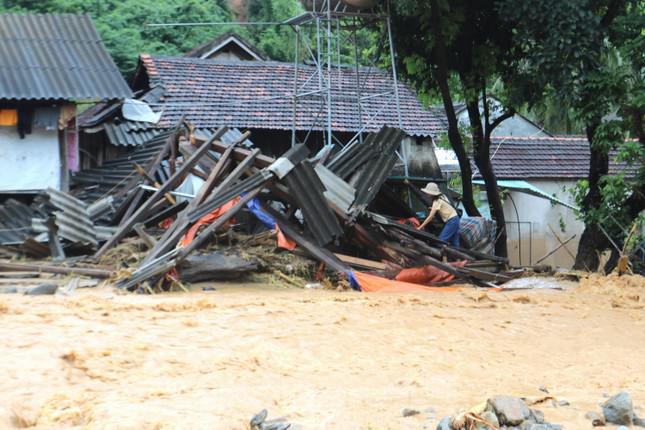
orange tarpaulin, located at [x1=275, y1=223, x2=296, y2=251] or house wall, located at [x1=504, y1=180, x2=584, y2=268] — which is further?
house wall, located at [x1=504, y1=180, x2=584, y2=268]

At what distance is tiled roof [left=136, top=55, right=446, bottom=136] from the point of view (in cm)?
2209

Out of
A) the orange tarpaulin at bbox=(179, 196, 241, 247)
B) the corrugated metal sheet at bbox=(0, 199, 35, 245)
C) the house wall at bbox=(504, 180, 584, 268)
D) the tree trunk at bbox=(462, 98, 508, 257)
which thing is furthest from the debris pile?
the house wall at bbox=(504, 180, 584, 268)

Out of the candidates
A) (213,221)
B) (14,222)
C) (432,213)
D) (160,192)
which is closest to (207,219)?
(213,221)

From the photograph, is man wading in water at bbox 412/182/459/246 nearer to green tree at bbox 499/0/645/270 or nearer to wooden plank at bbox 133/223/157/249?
green tree at bbox 499/0/645/270

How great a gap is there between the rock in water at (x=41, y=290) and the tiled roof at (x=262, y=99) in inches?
441

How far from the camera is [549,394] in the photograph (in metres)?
6.45

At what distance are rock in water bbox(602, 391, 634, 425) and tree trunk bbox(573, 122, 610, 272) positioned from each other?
37.9 feet

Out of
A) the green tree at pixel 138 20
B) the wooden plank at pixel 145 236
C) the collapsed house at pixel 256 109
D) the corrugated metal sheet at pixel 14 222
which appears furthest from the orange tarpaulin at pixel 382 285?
the green tree at pixel 138 20

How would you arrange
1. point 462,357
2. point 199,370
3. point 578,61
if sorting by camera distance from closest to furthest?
point 199,370 < point 462,357 < point 578,61

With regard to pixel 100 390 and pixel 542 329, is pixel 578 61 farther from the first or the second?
pixel 100 390

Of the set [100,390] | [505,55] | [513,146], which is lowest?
[513,146]

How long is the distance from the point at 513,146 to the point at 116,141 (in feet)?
43.3

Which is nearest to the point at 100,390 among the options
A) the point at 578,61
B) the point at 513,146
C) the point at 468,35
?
the point at 578,61

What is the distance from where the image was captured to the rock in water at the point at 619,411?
215 inches
